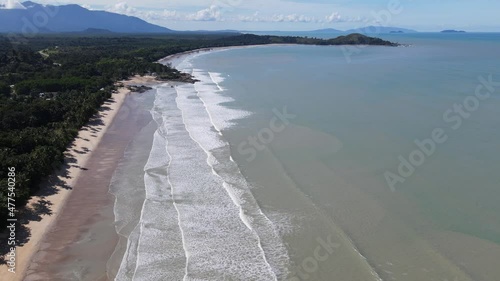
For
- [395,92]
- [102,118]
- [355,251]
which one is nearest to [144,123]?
[102,118]

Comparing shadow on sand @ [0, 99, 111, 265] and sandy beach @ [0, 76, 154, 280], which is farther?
shadow on sand @ [0, 99, 111, 265]

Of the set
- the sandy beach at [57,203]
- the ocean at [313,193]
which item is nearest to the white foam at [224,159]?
the ocean at [313,193]

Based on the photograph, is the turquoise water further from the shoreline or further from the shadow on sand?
the shadow on sand

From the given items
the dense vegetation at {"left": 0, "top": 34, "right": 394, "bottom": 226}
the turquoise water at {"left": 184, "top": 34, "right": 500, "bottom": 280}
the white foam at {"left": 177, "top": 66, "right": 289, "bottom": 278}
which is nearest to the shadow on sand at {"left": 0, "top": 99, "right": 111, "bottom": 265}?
the dense vegetation at {"left": 0, "top": 34, "right": 394, "bottom": 226}

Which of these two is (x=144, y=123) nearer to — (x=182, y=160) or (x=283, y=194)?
(x=182, y=160)

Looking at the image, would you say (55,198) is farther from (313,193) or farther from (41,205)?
(313,193)

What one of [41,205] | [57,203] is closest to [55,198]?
[57,203]

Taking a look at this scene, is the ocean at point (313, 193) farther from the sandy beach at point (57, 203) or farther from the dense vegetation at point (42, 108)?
the dense vegetation at point (42, 108)
